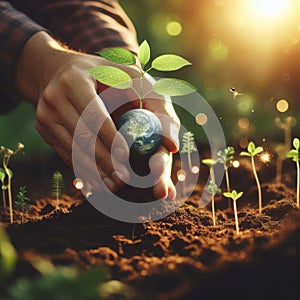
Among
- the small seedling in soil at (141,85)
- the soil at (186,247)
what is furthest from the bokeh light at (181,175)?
the small seedling in soil at (141,85)

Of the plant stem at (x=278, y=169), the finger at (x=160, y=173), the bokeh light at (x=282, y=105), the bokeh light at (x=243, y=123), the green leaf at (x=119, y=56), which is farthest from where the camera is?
the bokeh light at (x=282, y=105)

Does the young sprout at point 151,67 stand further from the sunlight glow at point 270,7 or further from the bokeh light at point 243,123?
the bokeh light at point 243,123

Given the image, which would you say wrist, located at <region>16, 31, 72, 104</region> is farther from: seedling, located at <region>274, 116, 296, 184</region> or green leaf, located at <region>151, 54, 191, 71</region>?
seedling, located at <region>274, 116, 296, 184</region>

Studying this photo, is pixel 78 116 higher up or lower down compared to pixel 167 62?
lower down

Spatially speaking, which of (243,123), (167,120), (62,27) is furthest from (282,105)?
(167,120)

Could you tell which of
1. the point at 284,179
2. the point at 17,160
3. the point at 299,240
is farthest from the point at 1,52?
the point at 299,240

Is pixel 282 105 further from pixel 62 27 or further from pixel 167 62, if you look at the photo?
pixel 167 62
